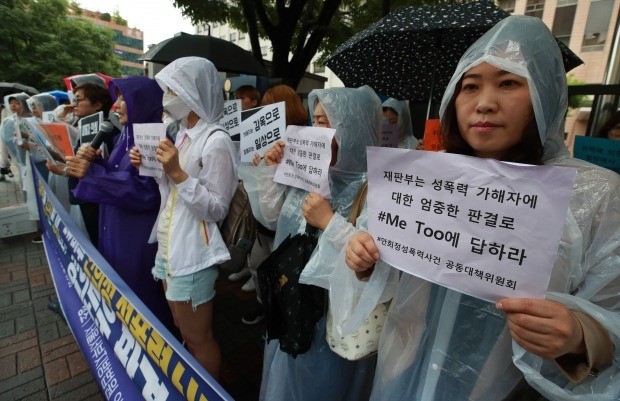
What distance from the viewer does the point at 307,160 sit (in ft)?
5.29

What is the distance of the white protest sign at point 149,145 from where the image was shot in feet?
6.16

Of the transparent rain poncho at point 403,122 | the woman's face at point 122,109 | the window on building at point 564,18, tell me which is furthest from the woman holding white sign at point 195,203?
the window on building at point 564,18

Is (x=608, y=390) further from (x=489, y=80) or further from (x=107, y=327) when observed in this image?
(x=107, y=327)

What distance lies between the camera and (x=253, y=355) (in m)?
2.70

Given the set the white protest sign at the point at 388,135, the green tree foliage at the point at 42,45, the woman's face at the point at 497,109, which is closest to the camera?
the woman's face at the point at 497,109

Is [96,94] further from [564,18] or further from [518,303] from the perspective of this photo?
[564,18]

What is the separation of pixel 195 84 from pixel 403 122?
3519mm

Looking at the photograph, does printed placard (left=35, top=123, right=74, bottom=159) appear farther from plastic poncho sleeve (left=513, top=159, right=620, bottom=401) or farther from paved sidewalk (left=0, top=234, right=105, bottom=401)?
plastic poncho sleeve (left=513, top=159, right=620, bottom=401)

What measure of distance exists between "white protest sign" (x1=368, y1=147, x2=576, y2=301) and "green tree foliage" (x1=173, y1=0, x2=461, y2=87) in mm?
7166

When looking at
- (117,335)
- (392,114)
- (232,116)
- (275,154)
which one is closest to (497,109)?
(275,154)

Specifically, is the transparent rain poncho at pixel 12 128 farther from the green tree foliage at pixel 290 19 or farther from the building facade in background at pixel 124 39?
the building facade in background at pixel 124 39

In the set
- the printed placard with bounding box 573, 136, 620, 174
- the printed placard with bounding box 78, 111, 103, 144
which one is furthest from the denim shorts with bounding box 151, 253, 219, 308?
the printed placard with bounding box 573, 136, 620, 174

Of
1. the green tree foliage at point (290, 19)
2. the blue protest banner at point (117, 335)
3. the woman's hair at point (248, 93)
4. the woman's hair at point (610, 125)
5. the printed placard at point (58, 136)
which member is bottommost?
the blue protest banner at point (117, 335)

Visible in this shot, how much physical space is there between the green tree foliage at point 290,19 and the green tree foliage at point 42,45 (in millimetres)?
18009
